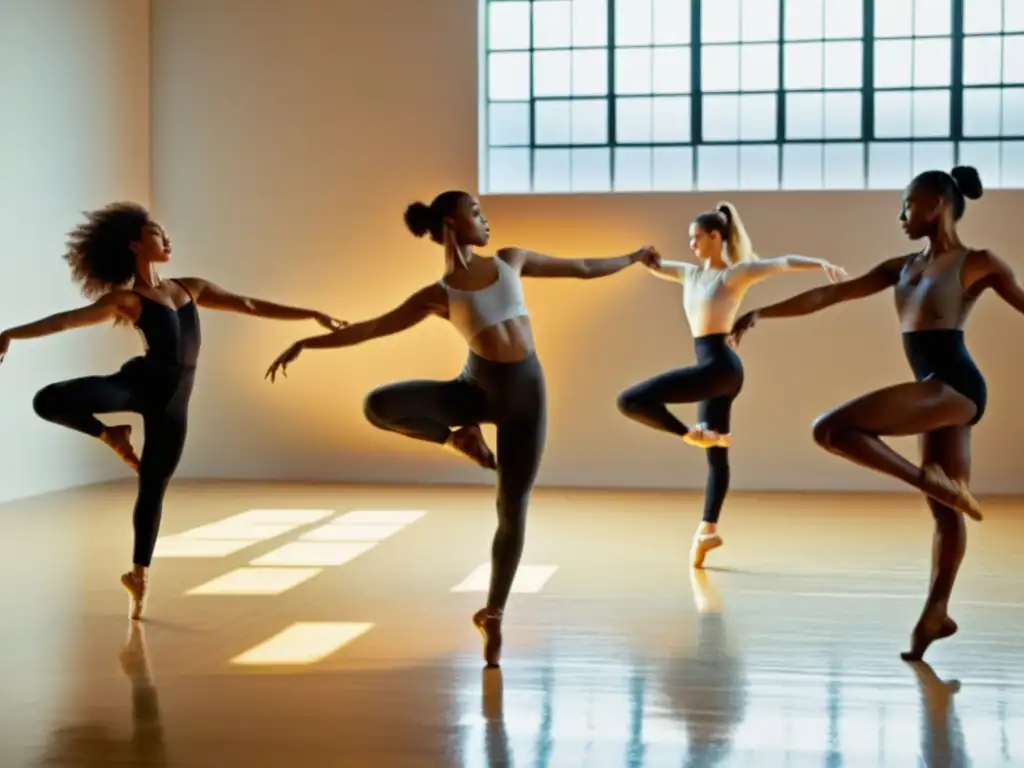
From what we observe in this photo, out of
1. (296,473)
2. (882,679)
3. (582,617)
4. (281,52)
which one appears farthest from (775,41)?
(882,679)

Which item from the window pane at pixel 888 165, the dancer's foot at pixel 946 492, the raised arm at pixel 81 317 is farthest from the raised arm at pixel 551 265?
the window pane at pixel 888 165

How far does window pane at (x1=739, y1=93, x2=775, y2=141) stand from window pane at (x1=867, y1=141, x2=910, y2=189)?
28.6 inches

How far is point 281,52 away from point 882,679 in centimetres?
712

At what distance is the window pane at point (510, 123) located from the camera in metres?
9.35

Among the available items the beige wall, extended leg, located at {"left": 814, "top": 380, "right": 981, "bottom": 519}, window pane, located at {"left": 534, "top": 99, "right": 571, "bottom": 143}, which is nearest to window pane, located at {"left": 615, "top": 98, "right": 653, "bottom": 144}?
window pane, located at {"left": 534, "top": 99, "right": 571, "bottom": 143}

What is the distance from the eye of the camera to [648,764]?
2.94 metres

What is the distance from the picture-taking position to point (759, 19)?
909 cm

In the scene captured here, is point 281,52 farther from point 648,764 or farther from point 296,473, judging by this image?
point 648,764

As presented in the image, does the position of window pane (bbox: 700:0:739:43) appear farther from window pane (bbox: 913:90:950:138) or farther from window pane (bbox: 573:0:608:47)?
window pane (bbox: 913:90:950:138)

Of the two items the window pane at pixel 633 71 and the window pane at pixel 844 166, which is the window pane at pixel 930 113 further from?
the window pane at pixel 633 71

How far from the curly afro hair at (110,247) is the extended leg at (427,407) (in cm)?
132

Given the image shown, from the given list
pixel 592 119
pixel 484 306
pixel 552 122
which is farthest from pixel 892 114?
pixel 484 306

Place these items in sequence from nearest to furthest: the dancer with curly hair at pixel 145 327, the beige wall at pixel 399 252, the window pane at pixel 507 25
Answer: the dancer with curly hair at pixel 145 327, the beige wall at pixel 399 252, the window pane at pixel 507 25

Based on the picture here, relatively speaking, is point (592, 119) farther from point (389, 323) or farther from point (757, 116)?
point (389, 323)
